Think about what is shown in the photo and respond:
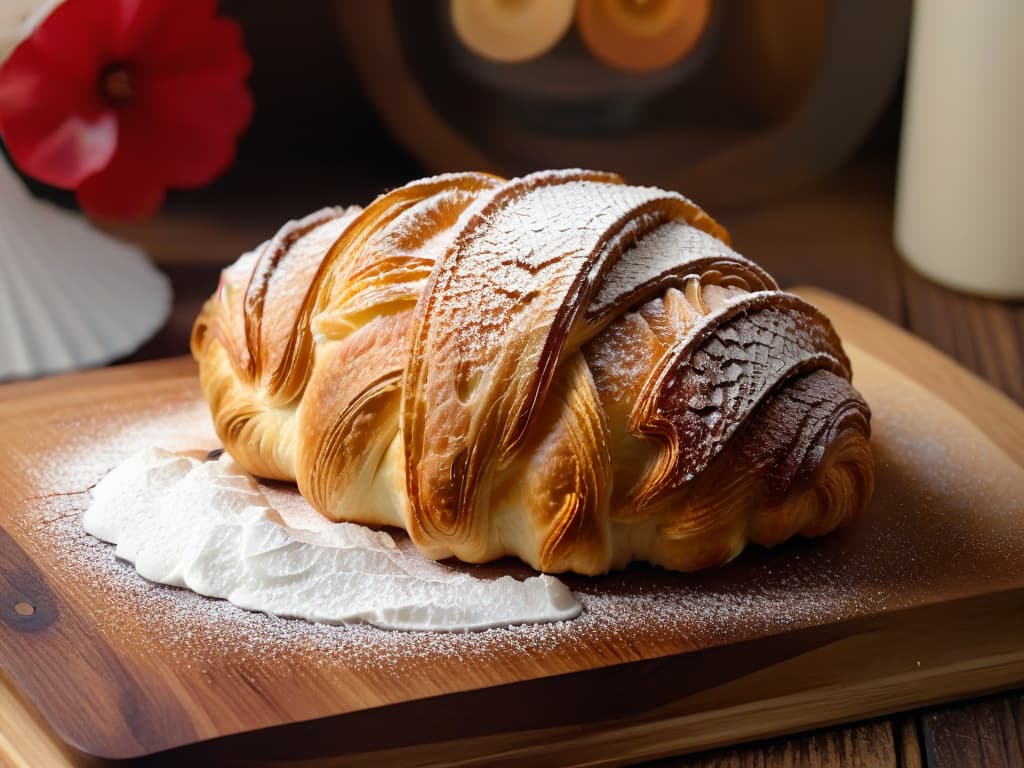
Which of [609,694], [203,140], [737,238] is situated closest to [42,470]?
[203,140]

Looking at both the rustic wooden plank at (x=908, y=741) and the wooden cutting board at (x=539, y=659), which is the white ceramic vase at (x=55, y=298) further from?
the rustic wooden plank at (x=908, y=741)

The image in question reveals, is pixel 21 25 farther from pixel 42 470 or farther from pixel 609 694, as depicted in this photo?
pixel 609 694

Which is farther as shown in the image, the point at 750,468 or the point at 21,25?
the point at 21,25

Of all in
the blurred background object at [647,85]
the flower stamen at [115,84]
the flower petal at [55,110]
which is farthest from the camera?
the blurred background object at [647,85]

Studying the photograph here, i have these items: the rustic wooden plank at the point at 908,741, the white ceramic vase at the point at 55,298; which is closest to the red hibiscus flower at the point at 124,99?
the white ceramic vase at the point at 55,298

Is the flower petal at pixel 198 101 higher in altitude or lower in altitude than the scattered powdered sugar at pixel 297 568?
higher

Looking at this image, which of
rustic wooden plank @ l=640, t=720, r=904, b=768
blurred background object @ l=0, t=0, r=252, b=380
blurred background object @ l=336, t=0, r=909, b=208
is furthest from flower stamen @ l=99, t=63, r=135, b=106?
rustic wooden plank @ l=640, t=720, r=904, b=768

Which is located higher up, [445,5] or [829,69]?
[445,5]
